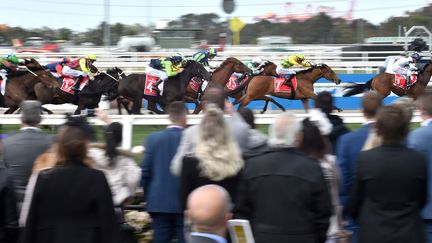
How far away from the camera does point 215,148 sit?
5.09 m

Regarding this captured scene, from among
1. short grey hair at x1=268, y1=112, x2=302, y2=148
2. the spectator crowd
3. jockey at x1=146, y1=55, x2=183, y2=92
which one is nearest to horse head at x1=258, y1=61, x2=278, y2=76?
jockey at x1=146, y1=55, x2=183, y2=92

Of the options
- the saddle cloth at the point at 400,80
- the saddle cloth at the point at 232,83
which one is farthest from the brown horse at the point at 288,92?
the saddle cloth at the point at 400,80

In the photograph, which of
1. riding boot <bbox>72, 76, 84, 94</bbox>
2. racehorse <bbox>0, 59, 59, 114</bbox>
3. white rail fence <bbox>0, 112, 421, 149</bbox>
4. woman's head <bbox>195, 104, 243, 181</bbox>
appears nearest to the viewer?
woman's head <bbox>195, 104, 243, 181</bbox>

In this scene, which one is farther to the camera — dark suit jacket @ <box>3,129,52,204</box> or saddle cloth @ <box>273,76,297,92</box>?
saddle cloth @ <box>273,76,297,92</box>

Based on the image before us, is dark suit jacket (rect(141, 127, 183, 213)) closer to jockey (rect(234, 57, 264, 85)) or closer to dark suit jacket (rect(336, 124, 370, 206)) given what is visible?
dark suit jacket (rect(336, 124, 370, 206))

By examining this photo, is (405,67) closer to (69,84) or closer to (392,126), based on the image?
(69,84)

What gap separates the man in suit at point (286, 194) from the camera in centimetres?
447

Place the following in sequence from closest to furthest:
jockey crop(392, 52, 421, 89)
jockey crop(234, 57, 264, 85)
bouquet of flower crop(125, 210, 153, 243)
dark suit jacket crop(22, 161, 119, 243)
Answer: dark suit jacket crop(22, 161, 119, 243) → bouquet of flower crop(125, 210, 153, 243) → jockey crop(234, 57, 264, 85) → jockey crop(392, 52, 421, 89)

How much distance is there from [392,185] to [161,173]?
6.14 ft

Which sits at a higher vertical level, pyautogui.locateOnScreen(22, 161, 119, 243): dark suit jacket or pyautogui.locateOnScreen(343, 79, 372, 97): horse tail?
pyautogui.locateOnScreen(22, 161, 119, 243): dark suit jacket

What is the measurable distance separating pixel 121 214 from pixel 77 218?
1.06 meters

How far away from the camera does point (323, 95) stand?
6941 millimetres

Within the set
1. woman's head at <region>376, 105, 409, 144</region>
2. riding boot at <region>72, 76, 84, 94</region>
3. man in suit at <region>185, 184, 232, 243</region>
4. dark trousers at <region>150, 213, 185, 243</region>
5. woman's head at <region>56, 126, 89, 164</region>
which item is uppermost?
woman's head at <region>376, 105, 409, 144</region>

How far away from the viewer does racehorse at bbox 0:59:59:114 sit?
1838 centimetres
